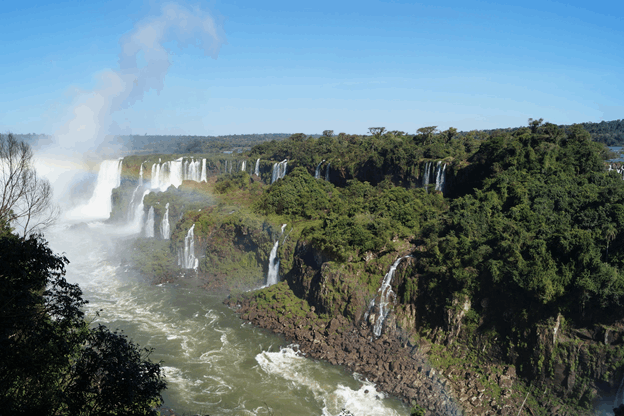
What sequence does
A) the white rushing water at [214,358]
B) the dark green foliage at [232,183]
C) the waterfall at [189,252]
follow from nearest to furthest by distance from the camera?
the white rushing water at [214,358]
the waterfall at [189,252]
the dark green foliage at [232,183]

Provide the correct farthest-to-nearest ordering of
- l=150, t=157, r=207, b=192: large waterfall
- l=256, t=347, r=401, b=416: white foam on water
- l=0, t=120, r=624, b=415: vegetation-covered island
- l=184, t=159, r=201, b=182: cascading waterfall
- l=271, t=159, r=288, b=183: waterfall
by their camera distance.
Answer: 1. l=184, t=159, r=201, b=182: cascading waterfall
2. l=150, t=157, r=207, b=192: large waterfall
3. l=271, t=159, r=288, b=183: waterfall
4. l=256, t=347, r=401, b=416: white foam on water
5. l=0, t=120, r=624, b=415: vegetation-covered island

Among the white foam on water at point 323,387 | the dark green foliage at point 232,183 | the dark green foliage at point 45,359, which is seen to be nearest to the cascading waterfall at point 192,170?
the dark green foliage at point 232,183

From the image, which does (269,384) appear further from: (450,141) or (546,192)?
(450,141)

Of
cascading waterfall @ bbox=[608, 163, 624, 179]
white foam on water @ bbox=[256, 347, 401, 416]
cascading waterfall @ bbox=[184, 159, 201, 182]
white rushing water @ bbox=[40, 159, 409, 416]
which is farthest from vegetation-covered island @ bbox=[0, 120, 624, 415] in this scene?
cascading waterfall @ bbox=[184, 159, 201, 182]

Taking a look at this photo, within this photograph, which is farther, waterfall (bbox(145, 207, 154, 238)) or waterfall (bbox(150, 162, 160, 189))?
waterfall (bbox(150, 162, 160, 189))

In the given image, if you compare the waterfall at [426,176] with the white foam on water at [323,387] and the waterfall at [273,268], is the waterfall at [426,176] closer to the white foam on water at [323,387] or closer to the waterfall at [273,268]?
the waterfall at [273,268]

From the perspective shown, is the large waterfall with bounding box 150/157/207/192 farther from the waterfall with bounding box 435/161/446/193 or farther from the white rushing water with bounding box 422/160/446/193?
the waterfall with bounding box 435/161/446/193
